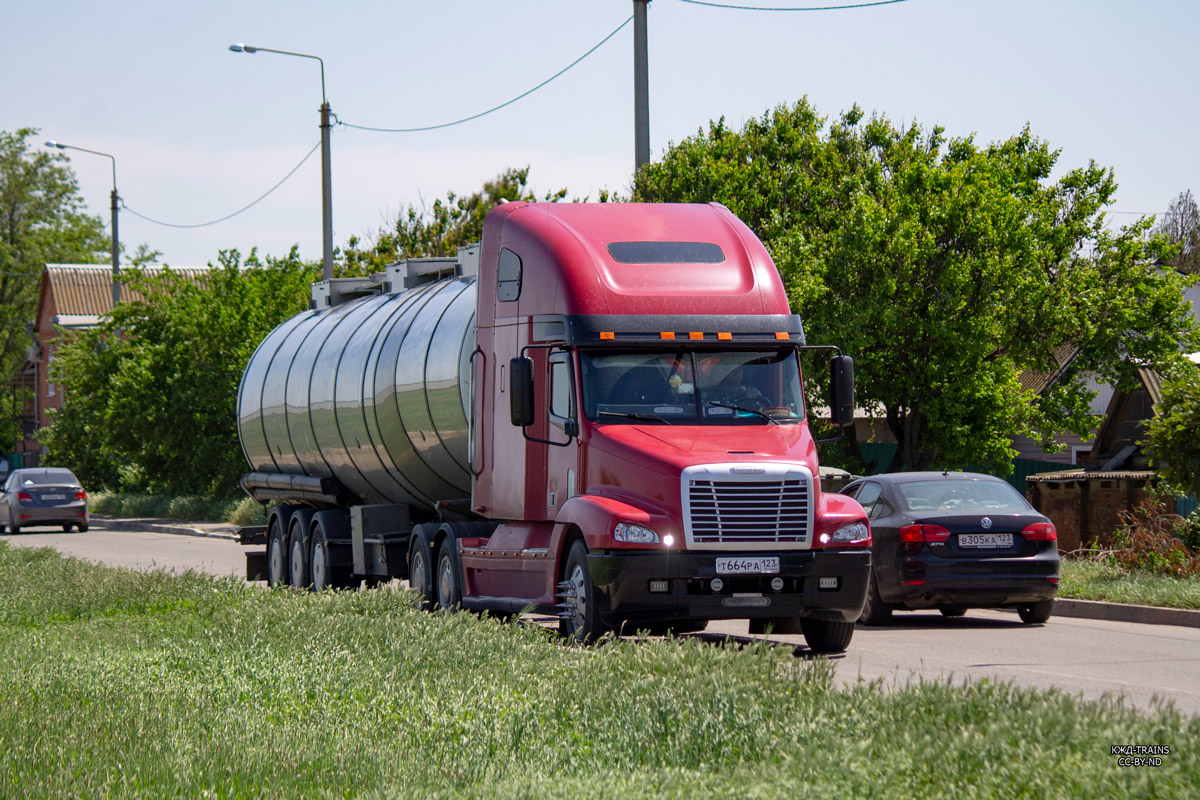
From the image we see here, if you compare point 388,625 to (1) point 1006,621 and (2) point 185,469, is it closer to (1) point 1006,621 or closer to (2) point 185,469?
(1) point 1006,621

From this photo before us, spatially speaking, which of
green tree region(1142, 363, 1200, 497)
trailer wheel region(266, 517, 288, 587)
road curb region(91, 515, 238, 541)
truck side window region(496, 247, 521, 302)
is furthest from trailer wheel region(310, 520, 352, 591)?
road curb region(91, 515, 238, 541)

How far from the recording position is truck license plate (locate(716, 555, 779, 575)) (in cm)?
1103

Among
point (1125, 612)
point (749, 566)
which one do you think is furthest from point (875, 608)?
point (749, 566)

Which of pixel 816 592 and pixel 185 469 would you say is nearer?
pixel 816 592

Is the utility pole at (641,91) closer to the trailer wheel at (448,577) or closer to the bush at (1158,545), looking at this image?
the bush at (1158,545)

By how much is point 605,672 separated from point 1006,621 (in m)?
8.15

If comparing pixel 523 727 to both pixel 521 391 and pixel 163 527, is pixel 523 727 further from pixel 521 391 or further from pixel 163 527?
pixel 163 527

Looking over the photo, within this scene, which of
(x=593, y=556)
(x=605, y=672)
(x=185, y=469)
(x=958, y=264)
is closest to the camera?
(x=605, y=672)

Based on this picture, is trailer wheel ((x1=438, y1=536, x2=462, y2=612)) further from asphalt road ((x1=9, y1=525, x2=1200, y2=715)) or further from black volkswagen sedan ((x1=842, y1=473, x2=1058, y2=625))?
black volkswagen sedan ((x1=842, y1=473, x2=1058, y2=625))

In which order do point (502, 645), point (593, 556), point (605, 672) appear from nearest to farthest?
point (605, 672), point (502, 645), point (593, 556)

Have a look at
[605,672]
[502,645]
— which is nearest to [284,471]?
[502,645]

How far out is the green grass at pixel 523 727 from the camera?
222 inches

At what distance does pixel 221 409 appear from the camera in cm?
4153

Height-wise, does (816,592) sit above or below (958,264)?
below
